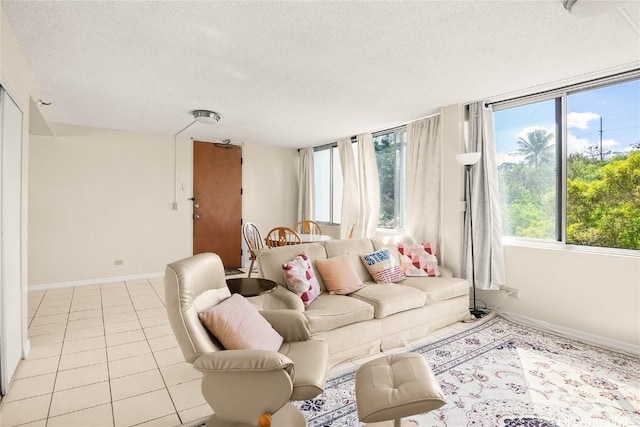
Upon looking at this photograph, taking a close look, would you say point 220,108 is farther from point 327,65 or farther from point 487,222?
point 487,222

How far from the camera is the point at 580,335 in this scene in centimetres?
296

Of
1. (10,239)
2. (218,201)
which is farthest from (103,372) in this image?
(218,201)

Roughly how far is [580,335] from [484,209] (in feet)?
4.61

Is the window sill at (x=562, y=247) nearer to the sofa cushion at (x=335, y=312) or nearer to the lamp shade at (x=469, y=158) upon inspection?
the lamp shade at (x=469, y=158)

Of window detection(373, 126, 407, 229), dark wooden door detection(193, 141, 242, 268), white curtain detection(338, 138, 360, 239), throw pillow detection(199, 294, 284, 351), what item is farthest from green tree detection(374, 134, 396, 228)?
throw pillow detection(199, 294, 284, 351)

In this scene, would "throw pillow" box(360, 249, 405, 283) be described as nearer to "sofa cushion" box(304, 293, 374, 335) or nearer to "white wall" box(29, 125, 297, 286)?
"sofa cushion" box(304, 293, 374, 335)

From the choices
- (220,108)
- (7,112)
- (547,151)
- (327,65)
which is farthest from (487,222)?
(7,112)

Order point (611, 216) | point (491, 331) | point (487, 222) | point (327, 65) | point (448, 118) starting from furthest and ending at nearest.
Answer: point (448, 118) → point (487, 222) → point (491, 331) → point (611, 216) → point (327, 65)

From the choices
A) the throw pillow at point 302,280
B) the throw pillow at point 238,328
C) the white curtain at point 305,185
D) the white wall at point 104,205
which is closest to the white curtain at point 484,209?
the throw pillow at point 302,280

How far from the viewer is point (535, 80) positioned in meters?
2.96

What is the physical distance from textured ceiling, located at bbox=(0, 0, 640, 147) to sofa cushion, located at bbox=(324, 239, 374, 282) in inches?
60.3

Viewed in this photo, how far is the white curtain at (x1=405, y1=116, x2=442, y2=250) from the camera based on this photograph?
3.94m

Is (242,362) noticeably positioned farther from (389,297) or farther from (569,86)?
(569,86)

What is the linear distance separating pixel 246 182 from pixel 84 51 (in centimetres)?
381
